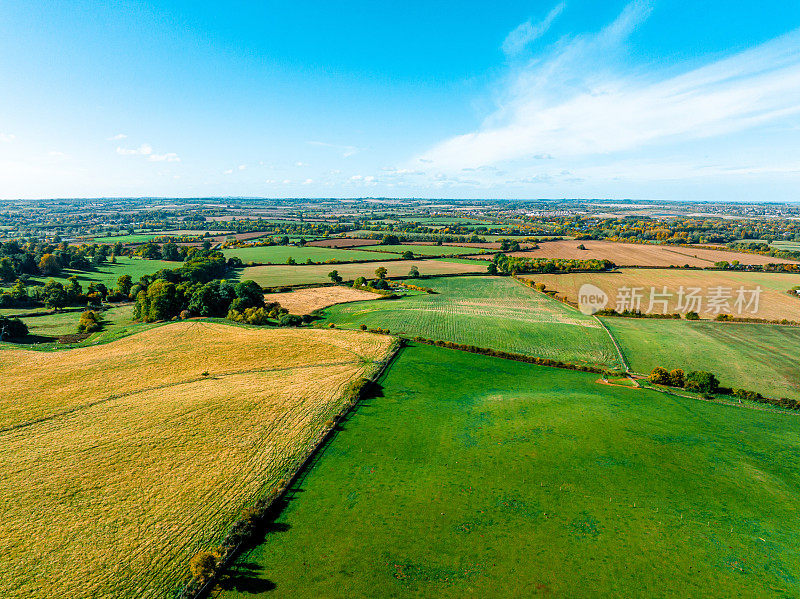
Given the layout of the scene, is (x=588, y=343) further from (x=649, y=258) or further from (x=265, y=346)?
(x=649, y=258)

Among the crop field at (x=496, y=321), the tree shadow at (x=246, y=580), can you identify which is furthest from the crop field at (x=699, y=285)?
the tree shadow at (x=246, y=580)

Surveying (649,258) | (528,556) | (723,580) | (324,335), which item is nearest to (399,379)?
(324,335)

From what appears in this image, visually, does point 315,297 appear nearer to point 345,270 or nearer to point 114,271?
point 345,270

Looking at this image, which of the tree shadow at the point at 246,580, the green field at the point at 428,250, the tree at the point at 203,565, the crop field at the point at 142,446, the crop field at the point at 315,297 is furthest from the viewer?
the green field at the point at 428,250

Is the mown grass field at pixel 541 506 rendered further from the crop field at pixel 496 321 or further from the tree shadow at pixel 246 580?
the crop field at pixel 496 321

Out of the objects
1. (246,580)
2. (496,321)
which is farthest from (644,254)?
(246,580)

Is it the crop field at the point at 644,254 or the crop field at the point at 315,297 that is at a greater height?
the crop field at the point at 644,254
